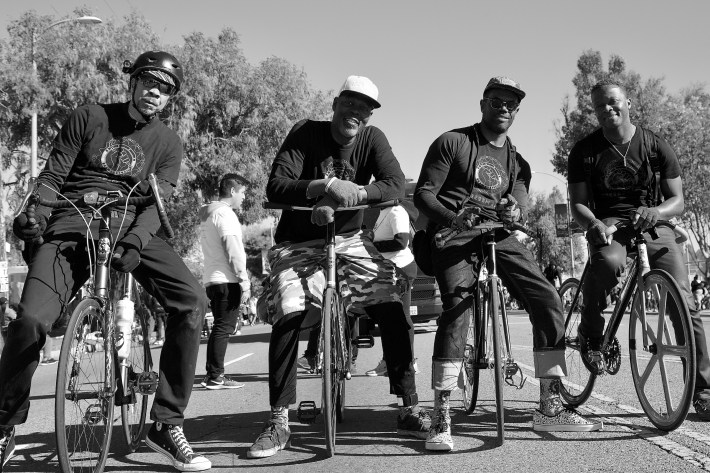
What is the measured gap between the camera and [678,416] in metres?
4.24

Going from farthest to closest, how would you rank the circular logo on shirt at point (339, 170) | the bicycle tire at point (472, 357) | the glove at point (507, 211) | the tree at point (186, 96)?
the tree at point (186, 96) → the circular logo on shirt at point (339, 170) → the bicycle tire at point (472, 357) → the glove at point (507, 211)

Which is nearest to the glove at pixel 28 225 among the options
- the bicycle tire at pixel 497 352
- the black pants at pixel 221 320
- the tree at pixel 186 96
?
the bicycle tire at pixel 497 352

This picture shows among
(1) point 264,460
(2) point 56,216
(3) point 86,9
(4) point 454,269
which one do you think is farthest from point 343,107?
(3) point 86,9

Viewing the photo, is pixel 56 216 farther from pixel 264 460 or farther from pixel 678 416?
pixel 678 416

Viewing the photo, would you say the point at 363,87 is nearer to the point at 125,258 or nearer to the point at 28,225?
the point at 125,258

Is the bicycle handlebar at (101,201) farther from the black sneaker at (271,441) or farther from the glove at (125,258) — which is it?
the black sneaker at (271,441)

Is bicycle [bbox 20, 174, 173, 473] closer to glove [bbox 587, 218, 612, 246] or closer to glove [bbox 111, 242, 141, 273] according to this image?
glove [bbox 111, 242, 141, 273]

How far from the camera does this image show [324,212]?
4406 mm

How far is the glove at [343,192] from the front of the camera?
4.42 metres

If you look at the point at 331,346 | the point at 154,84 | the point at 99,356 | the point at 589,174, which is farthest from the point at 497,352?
the point at 154,84

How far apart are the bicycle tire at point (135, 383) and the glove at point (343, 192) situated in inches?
50.3

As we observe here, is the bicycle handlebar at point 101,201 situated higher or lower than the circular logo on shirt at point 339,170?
lower

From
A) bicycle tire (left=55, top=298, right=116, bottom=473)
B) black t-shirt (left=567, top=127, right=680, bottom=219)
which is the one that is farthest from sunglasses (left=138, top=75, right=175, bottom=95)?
black t-shirt (left=567, top=127, right=680, bottom=219)

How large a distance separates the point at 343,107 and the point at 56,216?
5.76 ft
